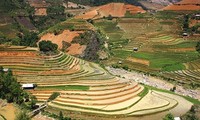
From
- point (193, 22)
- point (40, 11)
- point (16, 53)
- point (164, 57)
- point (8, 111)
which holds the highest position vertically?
point (40, 11)

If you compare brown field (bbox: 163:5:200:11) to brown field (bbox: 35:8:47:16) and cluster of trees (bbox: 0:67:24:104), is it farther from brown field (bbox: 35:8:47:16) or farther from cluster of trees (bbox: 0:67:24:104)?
cluster of trees (bbox: 0:67:24:104)

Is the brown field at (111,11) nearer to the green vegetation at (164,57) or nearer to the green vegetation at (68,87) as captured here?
the green vegetation at (164,57)

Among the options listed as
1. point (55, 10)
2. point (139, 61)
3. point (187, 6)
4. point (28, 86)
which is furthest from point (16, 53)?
point (55, 10)

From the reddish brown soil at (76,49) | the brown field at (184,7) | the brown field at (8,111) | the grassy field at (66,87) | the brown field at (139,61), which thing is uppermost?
the brown field at (184,7)

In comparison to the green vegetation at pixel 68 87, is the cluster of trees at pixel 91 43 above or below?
above

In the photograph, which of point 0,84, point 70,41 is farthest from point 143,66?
point 0,84

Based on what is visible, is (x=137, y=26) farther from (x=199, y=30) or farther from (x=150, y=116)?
(x=150, y=116)

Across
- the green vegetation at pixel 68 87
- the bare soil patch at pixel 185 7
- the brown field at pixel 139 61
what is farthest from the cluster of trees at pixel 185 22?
the green vegetation at pixel 68 87

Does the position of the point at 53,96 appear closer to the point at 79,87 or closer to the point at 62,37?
the point at 79,87
